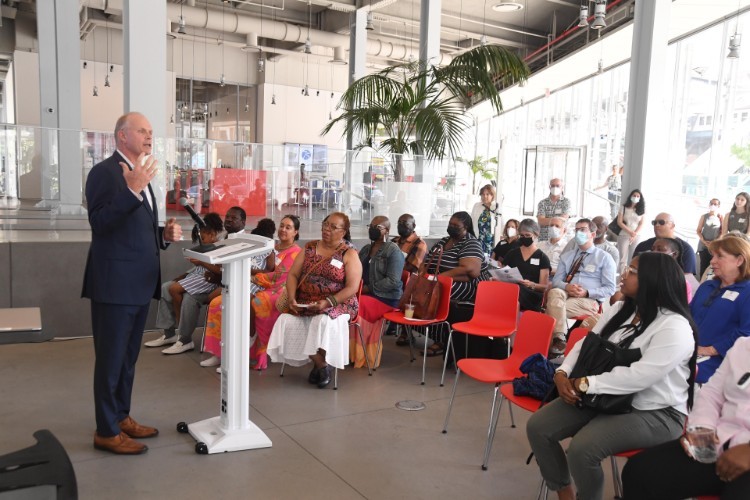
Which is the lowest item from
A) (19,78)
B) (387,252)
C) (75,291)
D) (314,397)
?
(314,397)

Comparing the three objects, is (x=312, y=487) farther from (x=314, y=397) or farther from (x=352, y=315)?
(x=352, y=315)

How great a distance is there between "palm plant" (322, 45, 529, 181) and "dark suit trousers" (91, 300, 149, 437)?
5.23 m

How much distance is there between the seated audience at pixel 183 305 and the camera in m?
5.71

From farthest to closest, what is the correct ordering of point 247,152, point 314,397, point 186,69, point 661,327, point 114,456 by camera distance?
point 186,69
point 247,152
point 314,397
point 114,456
point 661,327

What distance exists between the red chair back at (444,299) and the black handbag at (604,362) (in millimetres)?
2301

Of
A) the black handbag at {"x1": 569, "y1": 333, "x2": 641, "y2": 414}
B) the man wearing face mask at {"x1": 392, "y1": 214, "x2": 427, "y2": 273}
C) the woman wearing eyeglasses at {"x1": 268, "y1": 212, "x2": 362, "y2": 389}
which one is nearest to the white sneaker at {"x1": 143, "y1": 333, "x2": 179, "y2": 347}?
the woman wearing eyeglasses at {"x1": 268, "y1": 212, "x2": 362, "y2": 389}

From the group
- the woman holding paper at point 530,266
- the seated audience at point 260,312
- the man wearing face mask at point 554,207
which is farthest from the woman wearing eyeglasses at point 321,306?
the man wearing face mask at point 554,207

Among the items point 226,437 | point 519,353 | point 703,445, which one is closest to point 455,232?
point 519,353

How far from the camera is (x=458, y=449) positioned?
3.78 metres

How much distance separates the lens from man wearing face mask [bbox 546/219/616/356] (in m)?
5.51

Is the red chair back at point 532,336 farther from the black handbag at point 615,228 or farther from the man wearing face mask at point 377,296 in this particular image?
the black handbag at point 615,228

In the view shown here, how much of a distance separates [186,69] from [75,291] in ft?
46.4

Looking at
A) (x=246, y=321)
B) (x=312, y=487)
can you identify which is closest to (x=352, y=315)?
(x=246, y=321)

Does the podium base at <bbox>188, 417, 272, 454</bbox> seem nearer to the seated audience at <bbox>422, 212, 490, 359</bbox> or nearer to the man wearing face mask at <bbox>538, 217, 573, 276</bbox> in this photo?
the seated audience at <bbox>422, 212, 490, 359</bbox>
